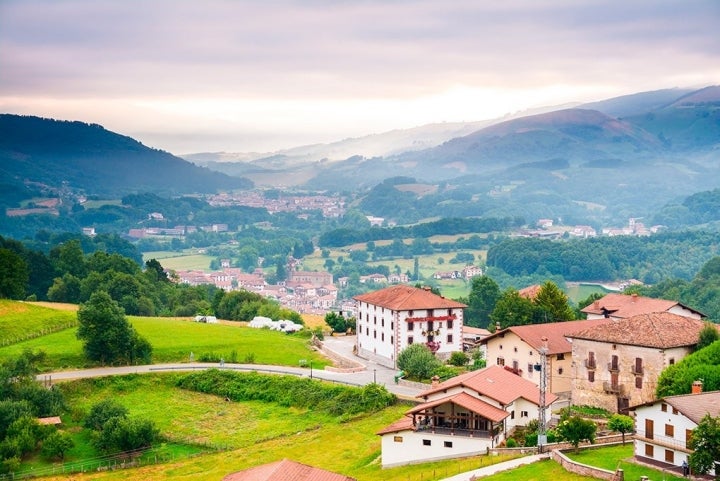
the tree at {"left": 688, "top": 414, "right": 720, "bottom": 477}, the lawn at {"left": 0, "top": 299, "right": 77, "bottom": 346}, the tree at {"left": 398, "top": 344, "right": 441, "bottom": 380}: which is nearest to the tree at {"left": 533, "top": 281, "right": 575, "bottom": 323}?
the tree at {"left": 398, "top": 344, "right": 441, "bottom": 380}

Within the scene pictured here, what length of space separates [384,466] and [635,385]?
15.8m

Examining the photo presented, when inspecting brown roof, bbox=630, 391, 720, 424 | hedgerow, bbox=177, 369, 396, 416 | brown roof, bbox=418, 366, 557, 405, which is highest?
brown roof, bbox=630, 391, 720, 424

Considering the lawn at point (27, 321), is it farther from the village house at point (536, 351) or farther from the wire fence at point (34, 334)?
the village house at point (536, 351)

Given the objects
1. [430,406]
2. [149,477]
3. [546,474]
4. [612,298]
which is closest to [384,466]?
[430,406]

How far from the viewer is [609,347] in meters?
58.9

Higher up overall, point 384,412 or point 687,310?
point 687,310

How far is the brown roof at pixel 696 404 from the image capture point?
43.1m

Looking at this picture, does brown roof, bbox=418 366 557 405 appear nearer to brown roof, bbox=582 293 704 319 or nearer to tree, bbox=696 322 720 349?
tree, bbox=696 322 720 349

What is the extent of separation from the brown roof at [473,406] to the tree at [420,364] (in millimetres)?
17974

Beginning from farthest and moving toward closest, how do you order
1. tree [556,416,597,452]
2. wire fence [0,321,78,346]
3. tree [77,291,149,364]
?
wire fence [0,321,78,346] → tree [77,291,149,364] → tree [556,416,597,452]

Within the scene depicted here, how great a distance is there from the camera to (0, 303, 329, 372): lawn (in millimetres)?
78188

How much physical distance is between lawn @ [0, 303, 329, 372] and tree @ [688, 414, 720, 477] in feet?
136

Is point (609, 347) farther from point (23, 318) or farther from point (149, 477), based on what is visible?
point (23, 318)

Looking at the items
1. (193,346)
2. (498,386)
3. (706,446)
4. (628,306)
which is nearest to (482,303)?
(193,346)
